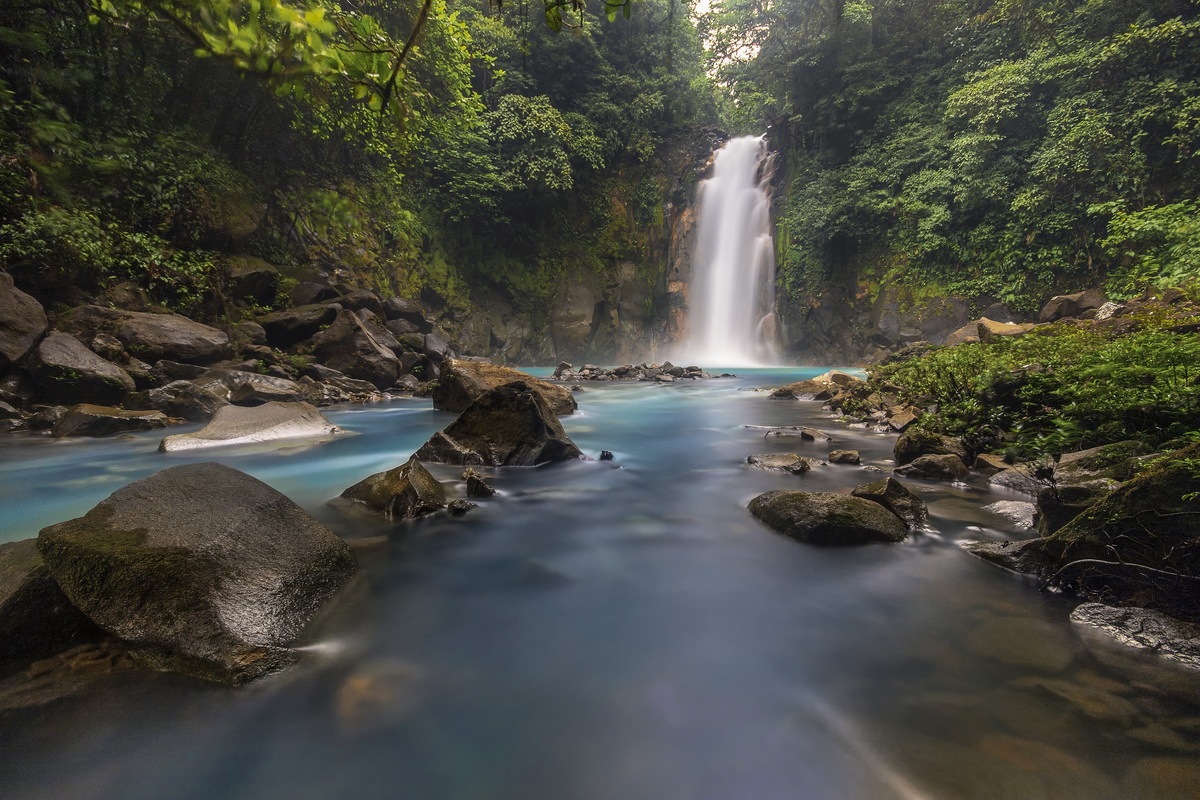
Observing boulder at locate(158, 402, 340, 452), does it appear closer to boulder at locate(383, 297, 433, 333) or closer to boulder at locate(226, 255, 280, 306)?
boulder at locate(226, 255, 280, 306)

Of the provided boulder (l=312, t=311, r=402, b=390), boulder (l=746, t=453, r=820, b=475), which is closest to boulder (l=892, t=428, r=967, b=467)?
boulder (l=746, t=453, r=820, b=475)

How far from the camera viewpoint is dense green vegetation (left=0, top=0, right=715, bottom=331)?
91.0 inches

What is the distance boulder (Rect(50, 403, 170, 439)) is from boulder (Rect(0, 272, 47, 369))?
100cm

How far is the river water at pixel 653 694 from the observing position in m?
1.78

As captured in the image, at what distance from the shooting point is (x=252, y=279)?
12.6m

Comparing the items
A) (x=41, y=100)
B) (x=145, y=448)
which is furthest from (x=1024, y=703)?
(x=41, y=100)

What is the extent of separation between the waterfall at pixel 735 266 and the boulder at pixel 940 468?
892 inches

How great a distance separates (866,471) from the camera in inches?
226

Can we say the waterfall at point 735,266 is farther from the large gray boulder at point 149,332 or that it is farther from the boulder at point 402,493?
the boulder at point 402,493

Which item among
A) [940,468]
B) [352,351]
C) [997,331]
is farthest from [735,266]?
[940,468]

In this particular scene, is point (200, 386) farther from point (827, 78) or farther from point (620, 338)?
point (827, 78)

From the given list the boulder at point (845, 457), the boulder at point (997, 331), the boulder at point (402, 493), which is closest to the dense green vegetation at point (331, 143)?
the boulder at point (402, 493)

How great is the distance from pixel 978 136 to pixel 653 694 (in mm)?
21496

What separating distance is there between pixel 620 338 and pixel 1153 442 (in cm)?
2651
